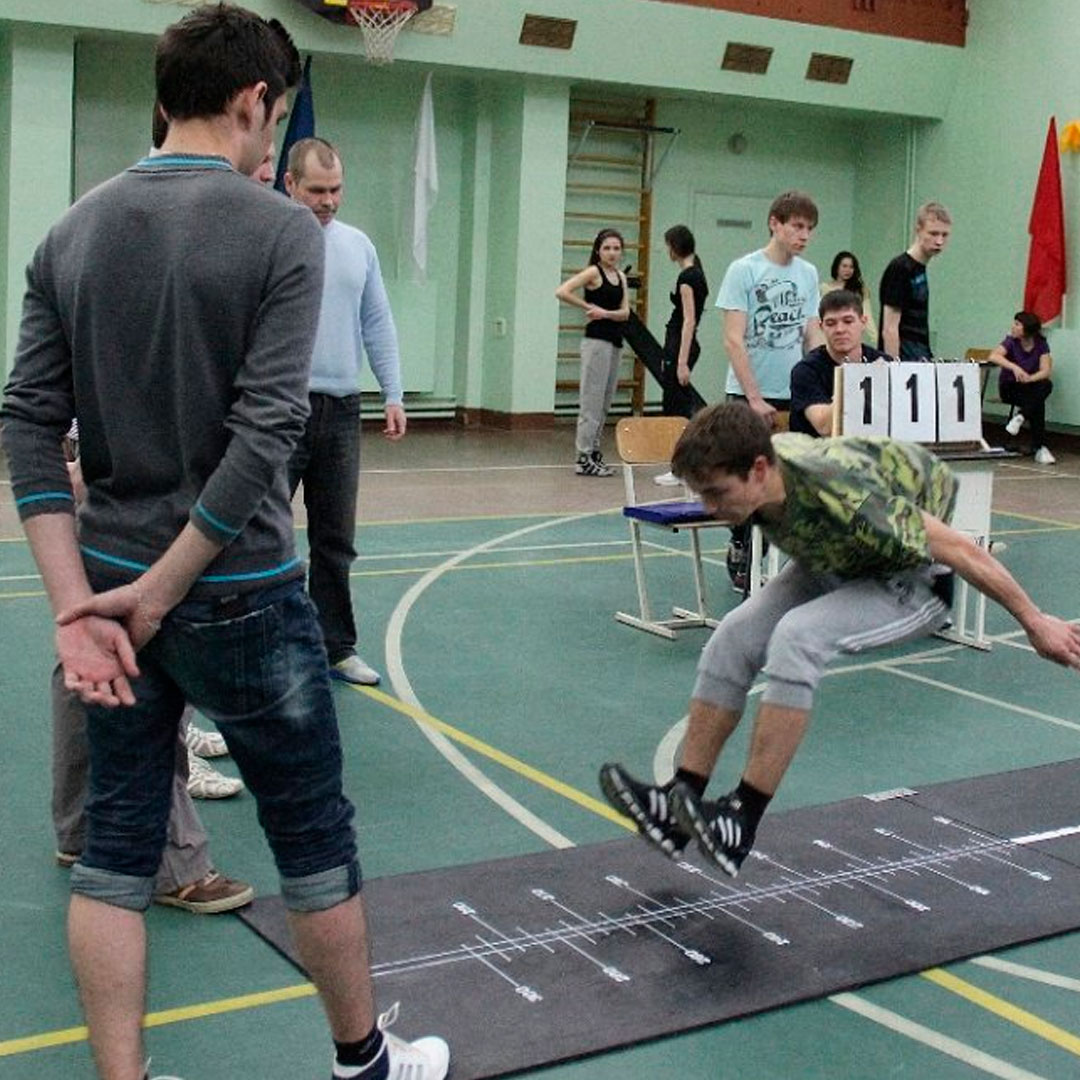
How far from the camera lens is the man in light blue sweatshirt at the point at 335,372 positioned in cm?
504

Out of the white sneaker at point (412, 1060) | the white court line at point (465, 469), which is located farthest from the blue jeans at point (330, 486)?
the white court line at point (465, 469)

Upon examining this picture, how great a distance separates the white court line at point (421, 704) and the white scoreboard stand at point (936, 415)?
6.20 ft

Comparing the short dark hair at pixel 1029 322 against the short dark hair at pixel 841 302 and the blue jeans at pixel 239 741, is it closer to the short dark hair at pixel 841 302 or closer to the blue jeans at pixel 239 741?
the short dark hair at pixel 841 302

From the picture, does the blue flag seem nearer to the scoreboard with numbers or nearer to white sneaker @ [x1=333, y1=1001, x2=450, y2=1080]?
the scoreboard with numbers

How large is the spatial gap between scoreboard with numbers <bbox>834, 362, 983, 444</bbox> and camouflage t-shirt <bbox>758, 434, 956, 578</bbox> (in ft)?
7.79

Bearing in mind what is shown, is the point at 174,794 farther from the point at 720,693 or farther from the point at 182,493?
the point at 182,493

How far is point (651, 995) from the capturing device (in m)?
3.20

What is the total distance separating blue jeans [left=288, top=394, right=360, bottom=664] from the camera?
521 cm

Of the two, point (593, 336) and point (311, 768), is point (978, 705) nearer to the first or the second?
point (311, 768)

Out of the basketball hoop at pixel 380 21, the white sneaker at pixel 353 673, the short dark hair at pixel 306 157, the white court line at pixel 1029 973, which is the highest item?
the basketball hoop at pixel 380 21

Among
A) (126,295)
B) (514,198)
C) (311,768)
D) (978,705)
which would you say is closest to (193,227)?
(126,295)

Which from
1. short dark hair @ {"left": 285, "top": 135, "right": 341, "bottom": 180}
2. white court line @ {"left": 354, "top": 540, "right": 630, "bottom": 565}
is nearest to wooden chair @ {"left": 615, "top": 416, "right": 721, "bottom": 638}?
white court line @ {"left": 354, "top": 540, "right": 630, "bottom": 565}

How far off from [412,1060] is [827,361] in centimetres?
438

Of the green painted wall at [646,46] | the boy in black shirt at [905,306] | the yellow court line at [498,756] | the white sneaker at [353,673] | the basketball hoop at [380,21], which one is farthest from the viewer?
the basketball hoop at [380,21]
